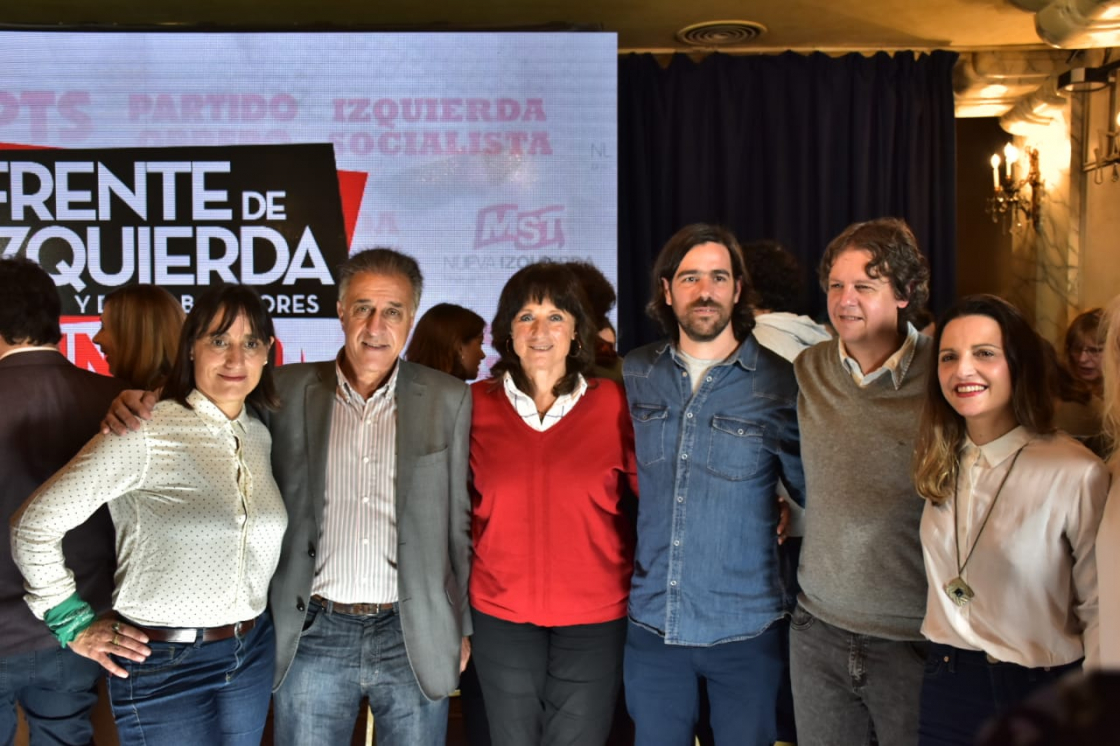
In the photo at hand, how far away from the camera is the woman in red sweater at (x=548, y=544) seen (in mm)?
2096

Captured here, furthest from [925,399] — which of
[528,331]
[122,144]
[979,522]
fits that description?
[122,144]

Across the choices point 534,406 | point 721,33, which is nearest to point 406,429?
point 534,406

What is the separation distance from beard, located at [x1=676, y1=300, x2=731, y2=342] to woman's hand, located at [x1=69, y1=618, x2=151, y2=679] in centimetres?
135

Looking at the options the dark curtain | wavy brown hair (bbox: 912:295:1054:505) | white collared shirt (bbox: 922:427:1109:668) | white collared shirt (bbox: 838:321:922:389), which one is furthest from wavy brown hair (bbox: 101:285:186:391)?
the dark curtain

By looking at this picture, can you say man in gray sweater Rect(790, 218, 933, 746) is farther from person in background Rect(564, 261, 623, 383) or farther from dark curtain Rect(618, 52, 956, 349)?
dark curtain Rect(618, 52, 956, 349)

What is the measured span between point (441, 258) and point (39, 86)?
2.25m

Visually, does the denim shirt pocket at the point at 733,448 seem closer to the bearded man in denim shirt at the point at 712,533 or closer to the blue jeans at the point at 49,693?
the bearded man in denim shirt at the point at 712,533

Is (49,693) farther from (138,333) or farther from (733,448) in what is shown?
(733,448)

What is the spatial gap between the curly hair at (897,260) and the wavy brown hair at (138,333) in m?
1.81

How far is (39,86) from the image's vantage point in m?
4.69

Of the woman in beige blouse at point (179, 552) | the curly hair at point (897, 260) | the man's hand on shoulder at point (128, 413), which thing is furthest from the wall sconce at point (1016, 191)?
the man's hand on shoulder at point (128, 413)

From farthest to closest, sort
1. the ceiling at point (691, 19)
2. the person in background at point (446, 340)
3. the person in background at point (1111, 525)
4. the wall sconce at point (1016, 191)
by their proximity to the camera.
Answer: the wall sconce at point (1016, 191) < the ceiling at point (691, 19) < the person in background at point (446, 340) < the person in background at point (1111, 525)

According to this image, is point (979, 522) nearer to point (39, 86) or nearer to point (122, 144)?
point (122, 144)

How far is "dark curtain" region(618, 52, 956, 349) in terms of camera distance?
17.7 feet
